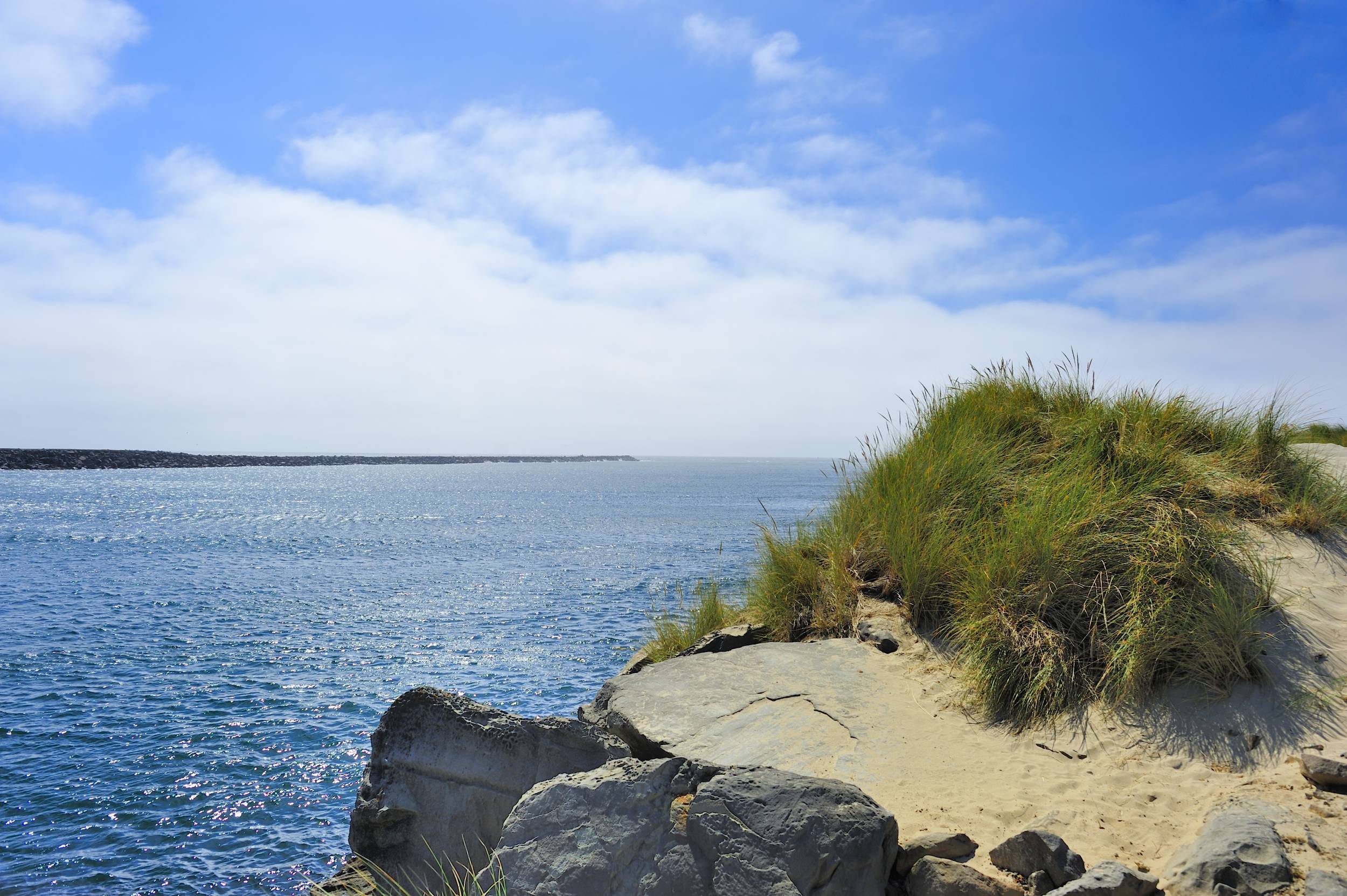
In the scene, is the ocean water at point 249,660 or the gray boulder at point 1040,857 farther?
the ocean water at point 249,660

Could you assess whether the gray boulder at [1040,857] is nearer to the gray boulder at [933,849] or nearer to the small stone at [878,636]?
the gray boulder at [933,849]

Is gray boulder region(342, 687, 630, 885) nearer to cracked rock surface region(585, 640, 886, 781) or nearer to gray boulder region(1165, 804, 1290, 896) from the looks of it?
cracked rock surface region(585, 640, 886, 781)

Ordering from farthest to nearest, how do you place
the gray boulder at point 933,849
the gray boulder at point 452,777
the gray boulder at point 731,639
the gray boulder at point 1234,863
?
1. the gray boulder at point 731,639
2. the gray boulder at point 452,777
3. the gray boulder at point 933,849
4. the gray boulder at point 1234,863

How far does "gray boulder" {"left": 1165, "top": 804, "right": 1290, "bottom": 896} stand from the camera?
3.85m

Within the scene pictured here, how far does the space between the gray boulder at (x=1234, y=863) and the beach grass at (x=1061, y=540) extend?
5.51ft

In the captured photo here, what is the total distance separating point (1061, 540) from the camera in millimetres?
6711

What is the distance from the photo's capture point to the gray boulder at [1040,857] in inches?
158

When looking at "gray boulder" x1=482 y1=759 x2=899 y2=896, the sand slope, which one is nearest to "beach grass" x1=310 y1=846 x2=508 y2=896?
"gray boulder" x1=482 y1=759 x2=899 y2=896

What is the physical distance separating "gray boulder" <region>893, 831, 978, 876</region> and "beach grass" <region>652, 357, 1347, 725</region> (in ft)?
6.85

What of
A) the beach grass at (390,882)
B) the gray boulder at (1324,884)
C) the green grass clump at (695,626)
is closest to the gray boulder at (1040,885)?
the gray boulder at (1324,884)

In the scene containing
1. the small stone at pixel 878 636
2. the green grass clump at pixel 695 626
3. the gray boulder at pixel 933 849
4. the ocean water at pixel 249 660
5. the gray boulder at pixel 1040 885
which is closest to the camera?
the gray boulder at pixel 1040 885

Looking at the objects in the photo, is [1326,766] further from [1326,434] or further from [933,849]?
[1326,434]

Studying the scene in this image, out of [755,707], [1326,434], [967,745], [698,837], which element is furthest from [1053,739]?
[1326,434]

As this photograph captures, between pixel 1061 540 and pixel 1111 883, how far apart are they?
11.5ft
